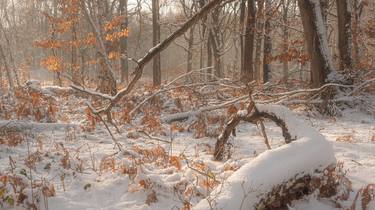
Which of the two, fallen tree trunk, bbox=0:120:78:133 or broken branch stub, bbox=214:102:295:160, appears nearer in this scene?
broken branch stub, bbox=214:102:295:160

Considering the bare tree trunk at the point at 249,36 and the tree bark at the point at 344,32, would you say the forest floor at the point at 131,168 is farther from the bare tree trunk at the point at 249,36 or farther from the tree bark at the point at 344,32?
the bare tree trunk at the point at 249,36

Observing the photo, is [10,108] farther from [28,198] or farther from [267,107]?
[267,107]

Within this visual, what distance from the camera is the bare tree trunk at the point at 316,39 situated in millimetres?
8375

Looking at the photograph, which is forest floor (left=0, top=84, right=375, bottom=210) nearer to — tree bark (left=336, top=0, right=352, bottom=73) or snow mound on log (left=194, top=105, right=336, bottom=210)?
snow mound on log (left=194, top=105, right=336, bottom=210)

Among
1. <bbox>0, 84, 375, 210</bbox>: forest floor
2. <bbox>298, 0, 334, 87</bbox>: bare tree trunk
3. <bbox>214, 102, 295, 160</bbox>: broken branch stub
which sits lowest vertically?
<bbox>0, 84, 375, 210</bbox>: forest floor

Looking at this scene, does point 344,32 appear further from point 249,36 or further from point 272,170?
point 272,170

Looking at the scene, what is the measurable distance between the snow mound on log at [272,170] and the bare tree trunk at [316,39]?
519 cm

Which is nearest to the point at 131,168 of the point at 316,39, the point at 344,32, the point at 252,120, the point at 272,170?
the point at 252,120

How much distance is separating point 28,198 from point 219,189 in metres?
1.90

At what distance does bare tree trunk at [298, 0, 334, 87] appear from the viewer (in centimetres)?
838

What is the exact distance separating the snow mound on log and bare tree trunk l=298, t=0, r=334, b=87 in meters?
5.19

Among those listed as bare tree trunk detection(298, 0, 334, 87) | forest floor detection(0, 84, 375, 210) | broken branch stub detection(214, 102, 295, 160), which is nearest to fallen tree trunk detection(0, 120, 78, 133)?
forest floor detection(0, 84, 375, 210)

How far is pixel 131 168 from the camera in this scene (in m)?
4.21

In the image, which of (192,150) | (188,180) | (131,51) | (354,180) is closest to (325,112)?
(192,150)
